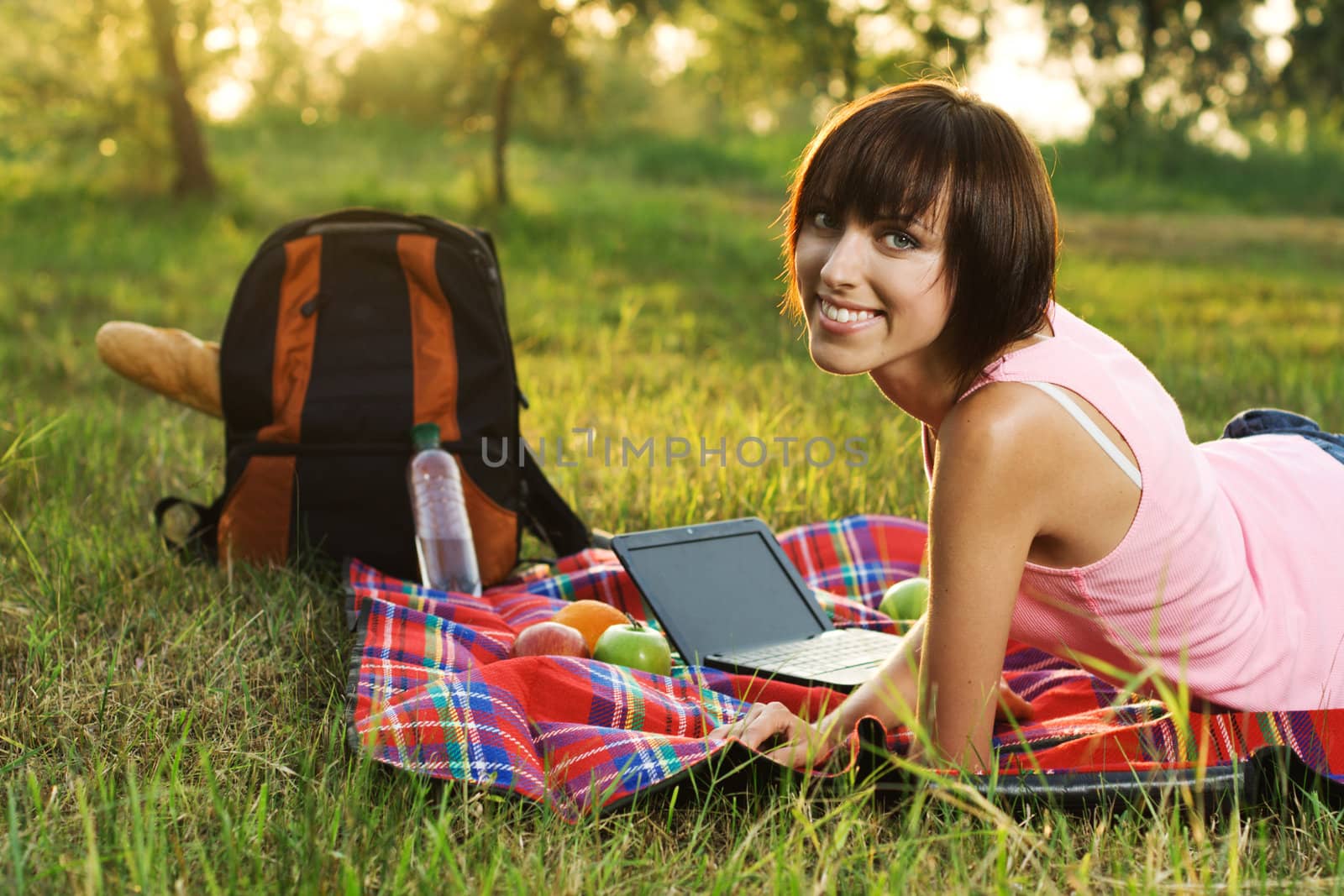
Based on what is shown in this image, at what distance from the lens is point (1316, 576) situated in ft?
7.00

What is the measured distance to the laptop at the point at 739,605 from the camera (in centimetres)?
267

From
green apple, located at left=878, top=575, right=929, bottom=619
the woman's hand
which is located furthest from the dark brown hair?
green apple, located at left=878, top=575, right=929, bottom=619

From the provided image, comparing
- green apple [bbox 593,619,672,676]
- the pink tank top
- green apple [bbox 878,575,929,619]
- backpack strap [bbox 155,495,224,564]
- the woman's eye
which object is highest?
the woman's eye

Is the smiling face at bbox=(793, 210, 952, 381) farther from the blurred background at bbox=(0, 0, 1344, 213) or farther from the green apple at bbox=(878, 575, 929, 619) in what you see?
the blurred background at bbox=(0, 0, 1344, 213)

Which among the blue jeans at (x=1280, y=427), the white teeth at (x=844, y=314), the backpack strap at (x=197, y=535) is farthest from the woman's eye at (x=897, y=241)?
the backpack strap at (x=197, y=535)

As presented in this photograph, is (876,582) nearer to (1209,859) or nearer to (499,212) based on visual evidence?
(1209,859)

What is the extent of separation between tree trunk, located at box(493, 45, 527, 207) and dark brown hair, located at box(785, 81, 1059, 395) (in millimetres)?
9237

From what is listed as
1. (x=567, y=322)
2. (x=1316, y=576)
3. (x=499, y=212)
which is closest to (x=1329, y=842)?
(x=1316, y=576)

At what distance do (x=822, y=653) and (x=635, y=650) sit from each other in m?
0.40

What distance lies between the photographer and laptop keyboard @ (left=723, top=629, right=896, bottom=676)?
2584mm

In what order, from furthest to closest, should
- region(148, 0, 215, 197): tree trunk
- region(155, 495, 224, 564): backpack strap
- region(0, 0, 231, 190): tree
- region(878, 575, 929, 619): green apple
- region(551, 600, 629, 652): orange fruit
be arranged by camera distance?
region(0, 0, 231, 190): tree
region(148, 0, 215, 197): tree trunk
region(155, 495, 224, 564): backpack strap
region(878, 575, 929, 619): green apple
region(551, 600, 629, 652): orange fruit

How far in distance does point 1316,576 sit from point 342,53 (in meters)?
24.7

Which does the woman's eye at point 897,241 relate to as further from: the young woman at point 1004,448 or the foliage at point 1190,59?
the foliage at point 1190,59

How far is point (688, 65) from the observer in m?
17.2
